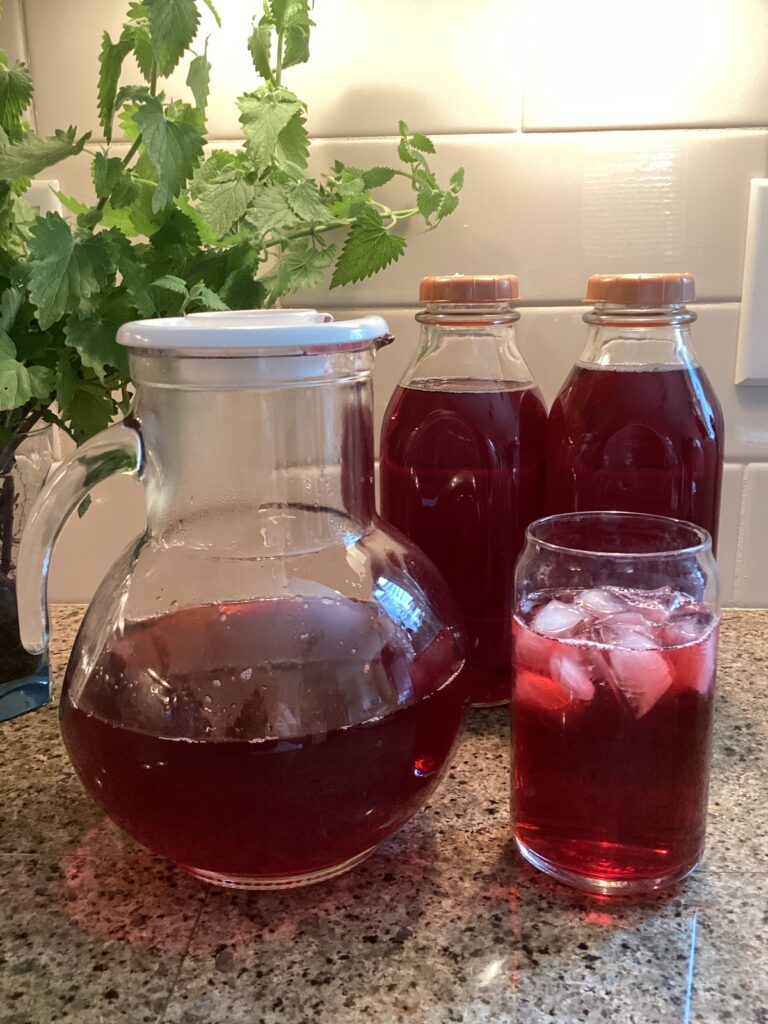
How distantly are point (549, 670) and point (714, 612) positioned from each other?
90 mm

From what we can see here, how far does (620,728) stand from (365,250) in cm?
43

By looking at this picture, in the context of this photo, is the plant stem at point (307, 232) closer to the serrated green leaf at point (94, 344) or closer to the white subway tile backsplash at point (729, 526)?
the serrated green leaf at point (94, 344)

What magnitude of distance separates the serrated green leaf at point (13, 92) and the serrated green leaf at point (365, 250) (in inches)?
9.8

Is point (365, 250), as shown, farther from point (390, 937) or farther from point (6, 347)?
point (390, 937)

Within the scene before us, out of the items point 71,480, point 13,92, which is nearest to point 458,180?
point 13,92

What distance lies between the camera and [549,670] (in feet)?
1.55

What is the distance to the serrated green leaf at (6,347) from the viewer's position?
54 cm

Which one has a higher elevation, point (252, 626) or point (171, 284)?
point (171, 284)

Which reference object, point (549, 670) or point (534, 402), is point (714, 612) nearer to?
point (549, 670)

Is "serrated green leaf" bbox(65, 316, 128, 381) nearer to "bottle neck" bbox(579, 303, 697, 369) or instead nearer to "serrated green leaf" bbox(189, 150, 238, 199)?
"serrated green leaf" bbox(189, 150, 238, 199)

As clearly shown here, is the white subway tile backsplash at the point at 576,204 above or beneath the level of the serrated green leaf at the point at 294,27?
beneath

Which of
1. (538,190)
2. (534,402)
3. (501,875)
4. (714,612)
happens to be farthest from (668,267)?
(501,875)

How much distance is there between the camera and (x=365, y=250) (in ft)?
2.37

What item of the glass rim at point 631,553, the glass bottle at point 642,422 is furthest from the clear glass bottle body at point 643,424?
the glass rim at point 631,553
